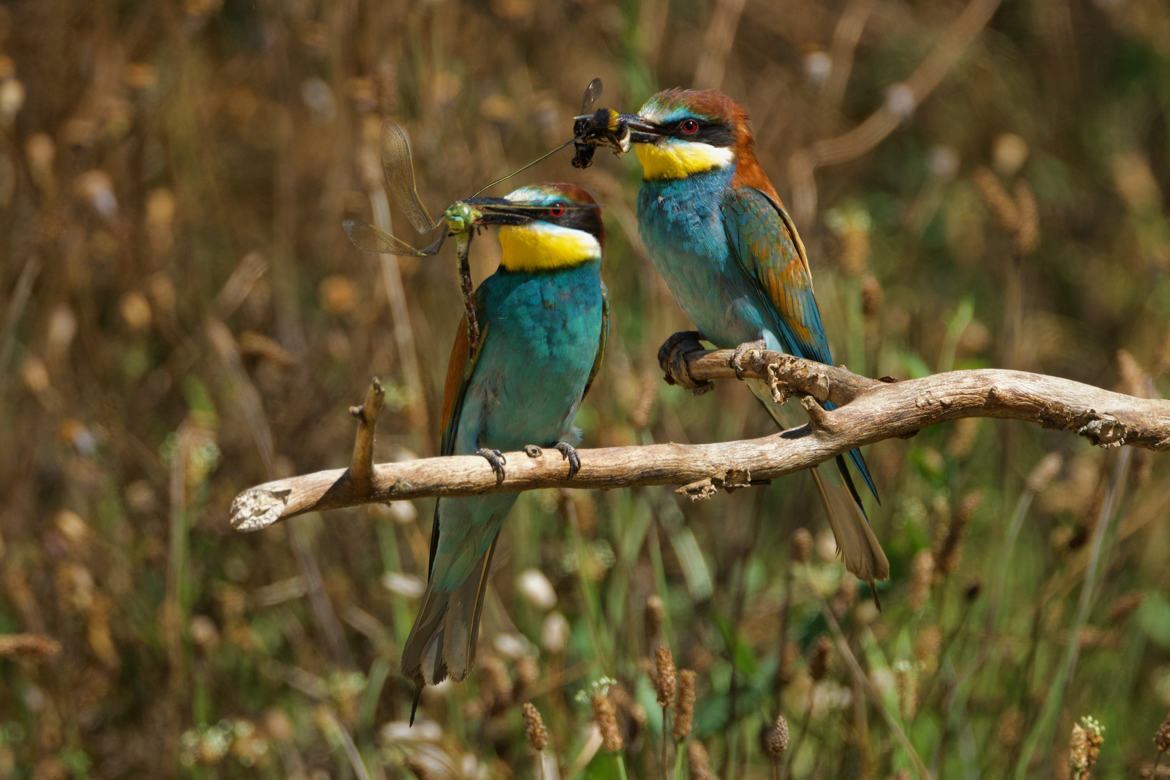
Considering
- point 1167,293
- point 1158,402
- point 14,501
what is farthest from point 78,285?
point 1167,293

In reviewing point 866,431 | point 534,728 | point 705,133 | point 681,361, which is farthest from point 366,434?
point 705,133

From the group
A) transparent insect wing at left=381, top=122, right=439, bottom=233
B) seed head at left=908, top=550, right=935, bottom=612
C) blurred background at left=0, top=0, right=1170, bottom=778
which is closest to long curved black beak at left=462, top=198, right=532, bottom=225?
transparent insect wing at left=381, top=122, right=439, bottom=233

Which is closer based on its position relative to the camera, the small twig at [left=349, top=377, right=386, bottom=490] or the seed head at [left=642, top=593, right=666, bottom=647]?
the small twig at [left=349, top=377, right=386, bottom=490]

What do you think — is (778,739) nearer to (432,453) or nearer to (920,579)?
(920,579)

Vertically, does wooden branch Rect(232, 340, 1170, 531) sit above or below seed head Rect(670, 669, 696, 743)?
above

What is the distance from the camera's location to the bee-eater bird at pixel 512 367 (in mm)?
2195

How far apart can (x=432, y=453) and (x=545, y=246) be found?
0.86 metres

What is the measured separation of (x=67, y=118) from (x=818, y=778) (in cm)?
282

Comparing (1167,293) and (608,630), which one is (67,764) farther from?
(1167,293)

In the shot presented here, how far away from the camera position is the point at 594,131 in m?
2.04

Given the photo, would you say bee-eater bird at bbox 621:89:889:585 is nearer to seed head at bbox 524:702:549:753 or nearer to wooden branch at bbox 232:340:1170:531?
wooden branch at bbox 232:340:1170:531

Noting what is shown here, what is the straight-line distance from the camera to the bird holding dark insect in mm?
2324

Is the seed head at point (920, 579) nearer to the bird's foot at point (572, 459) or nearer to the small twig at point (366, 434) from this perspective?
the bird's foot at point (572, 459)

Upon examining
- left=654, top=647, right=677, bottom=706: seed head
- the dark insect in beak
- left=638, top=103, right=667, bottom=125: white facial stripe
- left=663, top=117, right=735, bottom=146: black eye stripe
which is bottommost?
left=654, top=647, right=677, bottom=706: seed head
